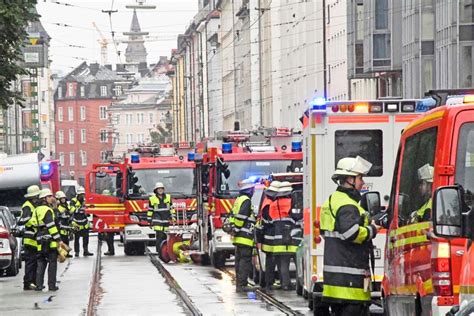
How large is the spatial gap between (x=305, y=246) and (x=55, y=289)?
840 cm

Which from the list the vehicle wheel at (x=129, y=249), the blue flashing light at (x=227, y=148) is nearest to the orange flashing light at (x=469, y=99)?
the blue flashing light at (x=227, y=148)

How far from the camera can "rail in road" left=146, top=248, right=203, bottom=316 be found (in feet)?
70.8

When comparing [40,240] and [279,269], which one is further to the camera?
[40,240]

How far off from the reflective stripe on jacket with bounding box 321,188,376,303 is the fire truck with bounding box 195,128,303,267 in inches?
708

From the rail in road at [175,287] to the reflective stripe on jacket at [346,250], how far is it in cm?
740

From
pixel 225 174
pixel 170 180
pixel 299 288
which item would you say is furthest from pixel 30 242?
pixel 170 180

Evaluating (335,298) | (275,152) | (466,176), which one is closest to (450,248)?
(466,176)

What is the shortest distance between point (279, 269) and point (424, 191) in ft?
47.3

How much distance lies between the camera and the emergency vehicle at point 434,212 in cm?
949

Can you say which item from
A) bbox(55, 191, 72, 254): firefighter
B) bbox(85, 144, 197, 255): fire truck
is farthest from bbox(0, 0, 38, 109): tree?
bbox(85, 144, 197, 255): fire truck

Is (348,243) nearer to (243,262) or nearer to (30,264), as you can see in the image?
(243,262)

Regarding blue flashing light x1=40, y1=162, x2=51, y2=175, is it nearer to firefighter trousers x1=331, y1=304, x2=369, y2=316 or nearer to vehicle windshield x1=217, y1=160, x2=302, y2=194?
vehicle windshield x1=217, y1=160, x2=302, y2=194

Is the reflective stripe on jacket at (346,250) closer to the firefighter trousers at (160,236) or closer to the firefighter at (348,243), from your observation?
the firefighter at (348,243)

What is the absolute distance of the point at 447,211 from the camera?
9328mm
